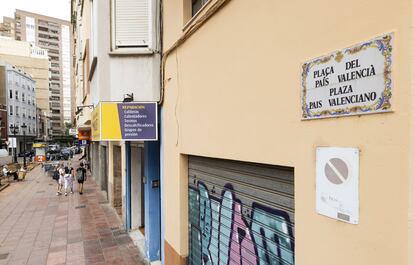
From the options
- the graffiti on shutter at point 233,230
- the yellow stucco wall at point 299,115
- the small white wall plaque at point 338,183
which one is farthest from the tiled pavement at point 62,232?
the small white wall plaque at point 338,183

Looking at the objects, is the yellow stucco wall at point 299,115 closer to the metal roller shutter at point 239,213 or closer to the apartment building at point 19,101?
the metal roller shutter at point 239,213

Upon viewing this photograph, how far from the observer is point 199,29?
15.5 ft

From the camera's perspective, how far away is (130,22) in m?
6.39

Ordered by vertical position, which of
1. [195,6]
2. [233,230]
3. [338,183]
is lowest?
[233,230]

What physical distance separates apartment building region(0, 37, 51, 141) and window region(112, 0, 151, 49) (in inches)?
3230

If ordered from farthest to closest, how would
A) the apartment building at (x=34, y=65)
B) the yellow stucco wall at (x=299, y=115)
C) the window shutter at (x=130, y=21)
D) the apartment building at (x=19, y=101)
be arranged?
the apartment building at (x=34, y=65) < the apartment building at (x=19, y=101) < the window shutter at (x=130, y=21) < the yellow stucco wall at (x=299, y=115)

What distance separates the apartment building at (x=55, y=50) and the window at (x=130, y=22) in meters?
106

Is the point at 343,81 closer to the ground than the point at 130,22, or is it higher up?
closer to the ground

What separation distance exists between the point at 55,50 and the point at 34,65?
1359 inches

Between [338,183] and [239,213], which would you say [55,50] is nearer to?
[239,213]

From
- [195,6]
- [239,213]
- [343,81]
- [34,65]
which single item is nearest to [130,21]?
[195,6]

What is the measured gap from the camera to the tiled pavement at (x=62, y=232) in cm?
859

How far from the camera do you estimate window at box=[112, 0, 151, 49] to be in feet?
20.9

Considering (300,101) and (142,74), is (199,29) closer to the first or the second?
(142,74)
